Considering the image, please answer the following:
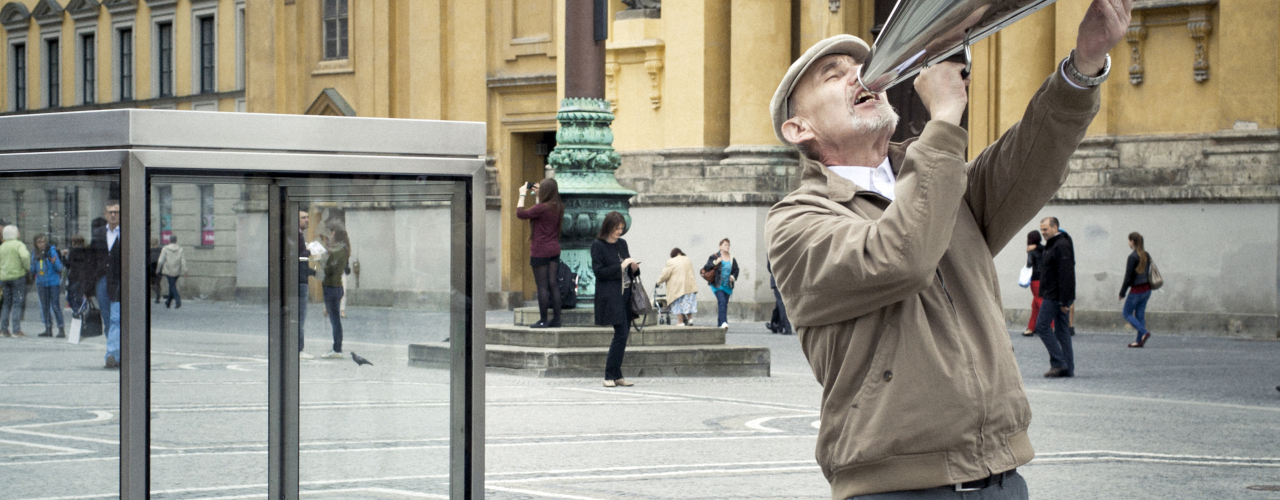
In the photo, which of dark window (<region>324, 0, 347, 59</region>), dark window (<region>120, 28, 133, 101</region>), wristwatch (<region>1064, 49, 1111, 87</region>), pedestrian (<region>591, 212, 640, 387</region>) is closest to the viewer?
wristwatch (<region>1064, 49, 1111, 87</region>)

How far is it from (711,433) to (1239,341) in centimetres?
1186

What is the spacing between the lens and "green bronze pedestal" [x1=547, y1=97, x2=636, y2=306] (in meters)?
14.8

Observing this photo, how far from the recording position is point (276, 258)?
406 centimetres

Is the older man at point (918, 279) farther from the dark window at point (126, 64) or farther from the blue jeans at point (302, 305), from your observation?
the dark window at point (126, 64)

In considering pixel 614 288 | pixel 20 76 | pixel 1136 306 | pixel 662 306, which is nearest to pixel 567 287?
pixel 614 288

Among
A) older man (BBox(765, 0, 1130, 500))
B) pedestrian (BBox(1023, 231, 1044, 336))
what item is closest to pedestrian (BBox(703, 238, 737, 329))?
pedestrian (BBox(1023, 231, 1044, 336))

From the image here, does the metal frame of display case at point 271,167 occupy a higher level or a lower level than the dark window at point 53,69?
lower

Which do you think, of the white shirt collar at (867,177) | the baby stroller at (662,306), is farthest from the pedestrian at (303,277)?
the baby stroller at (662,306)

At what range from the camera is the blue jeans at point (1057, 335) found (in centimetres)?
1433

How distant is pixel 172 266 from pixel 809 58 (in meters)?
1.65

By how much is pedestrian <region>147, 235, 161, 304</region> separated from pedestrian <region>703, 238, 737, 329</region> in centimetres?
1868

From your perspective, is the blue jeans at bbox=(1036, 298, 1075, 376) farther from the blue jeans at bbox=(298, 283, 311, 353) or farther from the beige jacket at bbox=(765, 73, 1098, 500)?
the beige jacket at bbox=(765, 73, 1098, 500)

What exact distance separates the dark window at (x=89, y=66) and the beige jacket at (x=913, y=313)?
147 ft

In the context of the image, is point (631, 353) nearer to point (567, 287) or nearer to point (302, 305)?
point (567, 287)
